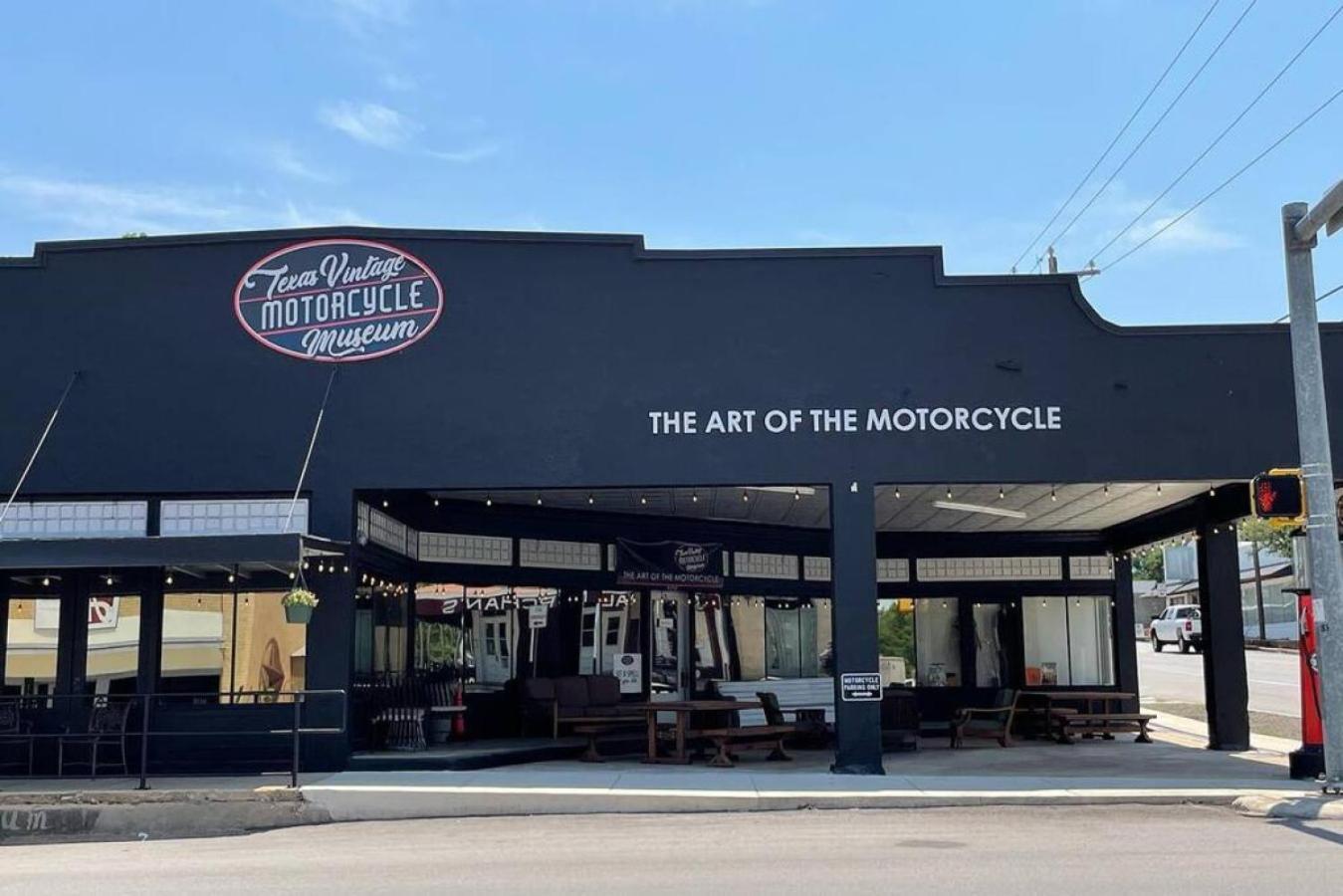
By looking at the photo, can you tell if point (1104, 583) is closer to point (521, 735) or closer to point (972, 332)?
point (972, 332)

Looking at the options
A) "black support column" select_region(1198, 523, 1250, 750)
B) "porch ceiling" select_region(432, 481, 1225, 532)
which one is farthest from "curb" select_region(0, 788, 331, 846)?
"black support column" select_region(1198, 523, 1250, 750)

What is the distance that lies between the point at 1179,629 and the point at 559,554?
44.2 m

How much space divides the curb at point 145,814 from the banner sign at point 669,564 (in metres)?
8.06

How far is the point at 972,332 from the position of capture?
55.8ft

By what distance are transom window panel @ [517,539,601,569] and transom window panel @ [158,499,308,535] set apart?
4673 millimetres

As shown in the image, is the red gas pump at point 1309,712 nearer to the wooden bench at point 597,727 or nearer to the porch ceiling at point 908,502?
the porch ceiling at point 908,502

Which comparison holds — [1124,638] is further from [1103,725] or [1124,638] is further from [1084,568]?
[1103,725]

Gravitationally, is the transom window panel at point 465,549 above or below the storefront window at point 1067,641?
above

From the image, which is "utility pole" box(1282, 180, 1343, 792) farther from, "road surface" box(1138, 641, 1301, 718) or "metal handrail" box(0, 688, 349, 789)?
"road surface" box(1138, 641, 1301, 718)

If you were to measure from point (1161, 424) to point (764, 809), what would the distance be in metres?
7.26

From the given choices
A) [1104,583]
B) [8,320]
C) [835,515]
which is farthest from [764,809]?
[1104,583]

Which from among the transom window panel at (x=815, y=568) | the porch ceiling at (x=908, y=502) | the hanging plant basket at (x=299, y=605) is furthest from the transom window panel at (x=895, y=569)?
the hanging plant basket at (x=299, y=605)

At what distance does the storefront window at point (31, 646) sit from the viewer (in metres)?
17.2

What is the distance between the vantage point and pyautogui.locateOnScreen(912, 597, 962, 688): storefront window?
82.6 ft
